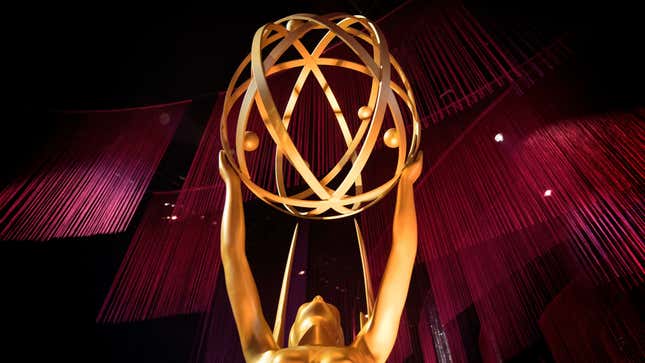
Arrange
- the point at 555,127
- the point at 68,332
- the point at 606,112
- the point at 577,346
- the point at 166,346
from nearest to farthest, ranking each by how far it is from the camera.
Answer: the point at 606,112
the point at 555,127
the point at 577,346
the point at 68,332
the point at 166,346

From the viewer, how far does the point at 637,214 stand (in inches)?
68.2

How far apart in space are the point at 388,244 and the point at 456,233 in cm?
93

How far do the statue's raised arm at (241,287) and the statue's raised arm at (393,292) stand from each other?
1.31ft

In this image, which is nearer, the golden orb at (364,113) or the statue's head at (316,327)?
the statue's head at (316,327)

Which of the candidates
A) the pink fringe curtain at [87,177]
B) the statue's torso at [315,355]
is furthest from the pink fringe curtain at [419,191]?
the statue's torso at [315,355]

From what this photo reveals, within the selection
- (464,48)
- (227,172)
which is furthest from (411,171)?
(464,48)

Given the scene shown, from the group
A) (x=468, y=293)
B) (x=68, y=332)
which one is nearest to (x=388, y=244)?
(x=468, y=293)

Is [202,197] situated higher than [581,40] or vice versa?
[581,40]

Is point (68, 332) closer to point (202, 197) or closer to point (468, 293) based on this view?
point (202, 197)

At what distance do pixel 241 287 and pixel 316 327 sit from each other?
38 centimetres

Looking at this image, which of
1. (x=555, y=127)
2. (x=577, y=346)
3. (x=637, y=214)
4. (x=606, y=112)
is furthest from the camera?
(x=577, y=346)

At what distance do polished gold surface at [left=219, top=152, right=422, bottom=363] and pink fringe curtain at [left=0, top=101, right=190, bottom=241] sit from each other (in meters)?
1.23

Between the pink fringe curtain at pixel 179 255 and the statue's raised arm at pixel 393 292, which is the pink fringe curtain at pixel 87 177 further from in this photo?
the statue's raised arm at pixel 393 292

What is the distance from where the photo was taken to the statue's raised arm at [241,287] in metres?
1.46
